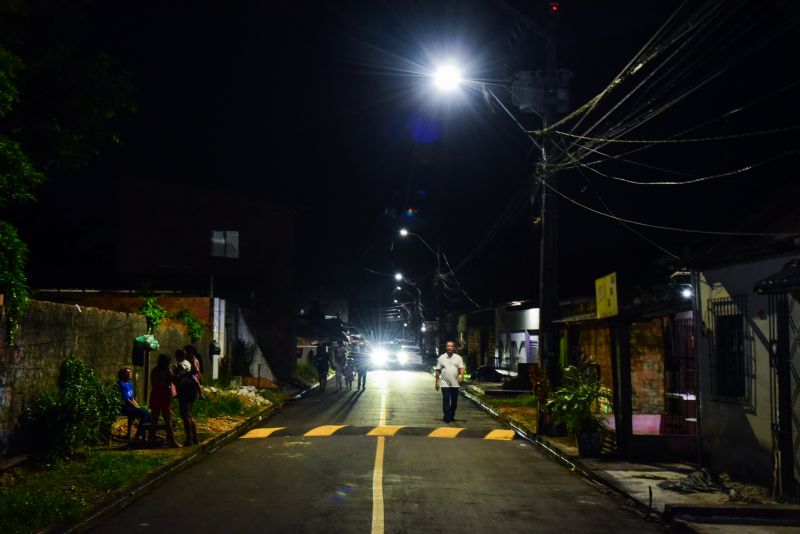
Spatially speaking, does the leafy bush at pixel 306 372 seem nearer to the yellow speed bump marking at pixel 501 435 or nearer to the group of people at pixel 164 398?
the yellow speed bump marking at pixel 501 435

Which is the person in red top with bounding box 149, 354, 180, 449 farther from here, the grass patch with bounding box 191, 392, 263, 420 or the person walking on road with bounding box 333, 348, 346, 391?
the person walking on road with bounding box 333, 348, 346, 391

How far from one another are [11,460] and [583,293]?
28.1 meters

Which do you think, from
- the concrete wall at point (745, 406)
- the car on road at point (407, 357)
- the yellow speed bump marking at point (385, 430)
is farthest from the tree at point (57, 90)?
the car on road at point (407, 357)

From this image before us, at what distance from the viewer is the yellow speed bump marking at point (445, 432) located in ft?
53.3

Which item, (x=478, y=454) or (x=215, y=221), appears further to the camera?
(x=215, y=221)

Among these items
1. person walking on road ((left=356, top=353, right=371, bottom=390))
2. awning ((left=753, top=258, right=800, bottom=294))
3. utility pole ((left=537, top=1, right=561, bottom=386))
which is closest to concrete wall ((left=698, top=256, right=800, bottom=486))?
awning ((left=753, top=258, right=800, bottom=294))

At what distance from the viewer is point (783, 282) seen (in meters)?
8.55

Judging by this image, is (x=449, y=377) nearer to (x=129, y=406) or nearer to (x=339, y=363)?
(x=129, y=406)

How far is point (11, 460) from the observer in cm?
1007

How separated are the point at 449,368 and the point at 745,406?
30.8 ft

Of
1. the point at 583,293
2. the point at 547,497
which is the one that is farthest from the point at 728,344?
Answer: the point at 583,293

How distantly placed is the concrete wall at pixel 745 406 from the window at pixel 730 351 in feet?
0.36

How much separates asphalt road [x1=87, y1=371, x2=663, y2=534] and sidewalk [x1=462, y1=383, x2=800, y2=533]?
0.27 meters

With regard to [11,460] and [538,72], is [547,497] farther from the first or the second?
[538,72]
